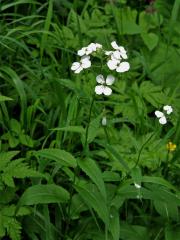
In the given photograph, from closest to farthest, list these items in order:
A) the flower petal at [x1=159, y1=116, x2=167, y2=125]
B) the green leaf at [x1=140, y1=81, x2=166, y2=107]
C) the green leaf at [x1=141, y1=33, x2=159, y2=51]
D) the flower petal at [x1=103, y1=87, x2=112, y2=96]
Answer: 1. the flower petal at [x1=103, y1=87, x2=112, y2=96]
2. the flower petal at [x1=159, y1=116, x2=167, y2=125]
3. the green leaf at [x1=140, y1=81, x2=166, y2=107]
4. the green leaf at [x1=141, y1=33, x2=159, y2=51]

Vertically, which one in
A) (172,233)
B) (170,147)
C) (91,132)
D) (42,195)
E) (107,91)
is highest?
(107,91)

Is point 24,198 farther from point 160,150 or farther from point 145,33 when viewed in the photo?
point 145,33

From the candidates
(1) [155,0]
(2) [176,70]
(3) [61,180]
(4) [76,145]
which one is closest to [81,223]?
(3) [61,180]

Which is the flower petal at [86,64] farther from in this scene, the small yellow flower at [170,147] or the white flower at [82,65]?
the small yellow flower at [170,147]

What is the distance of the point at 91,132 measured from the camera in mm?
1588

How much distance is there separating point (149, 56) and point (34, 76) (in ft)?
2.33

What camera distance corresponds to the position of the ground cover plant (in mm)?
1604

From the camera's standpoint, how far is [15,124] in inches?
81.1

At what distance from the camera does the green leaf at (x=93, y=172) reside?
1504 millimetres

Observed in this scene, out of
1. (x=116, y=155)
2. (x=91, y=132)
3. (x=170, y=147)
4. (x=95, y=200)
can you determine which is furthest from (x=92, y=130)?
(x=170, y=147)

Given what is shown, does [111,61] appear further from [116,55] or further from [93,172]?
[93,172]

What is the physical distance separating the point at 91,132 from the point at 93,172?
14 centimetres

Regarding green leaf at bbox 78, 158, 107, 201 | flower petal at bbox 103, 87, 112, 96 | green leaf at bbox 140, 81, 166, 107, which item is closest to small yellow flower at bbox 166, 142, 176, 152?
green leaf at bbox 140, 81, 166, 107

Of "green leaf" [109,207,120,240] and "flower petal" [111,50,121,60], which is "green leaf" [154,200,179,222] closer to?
"green leaf" [109,207,120,240]
